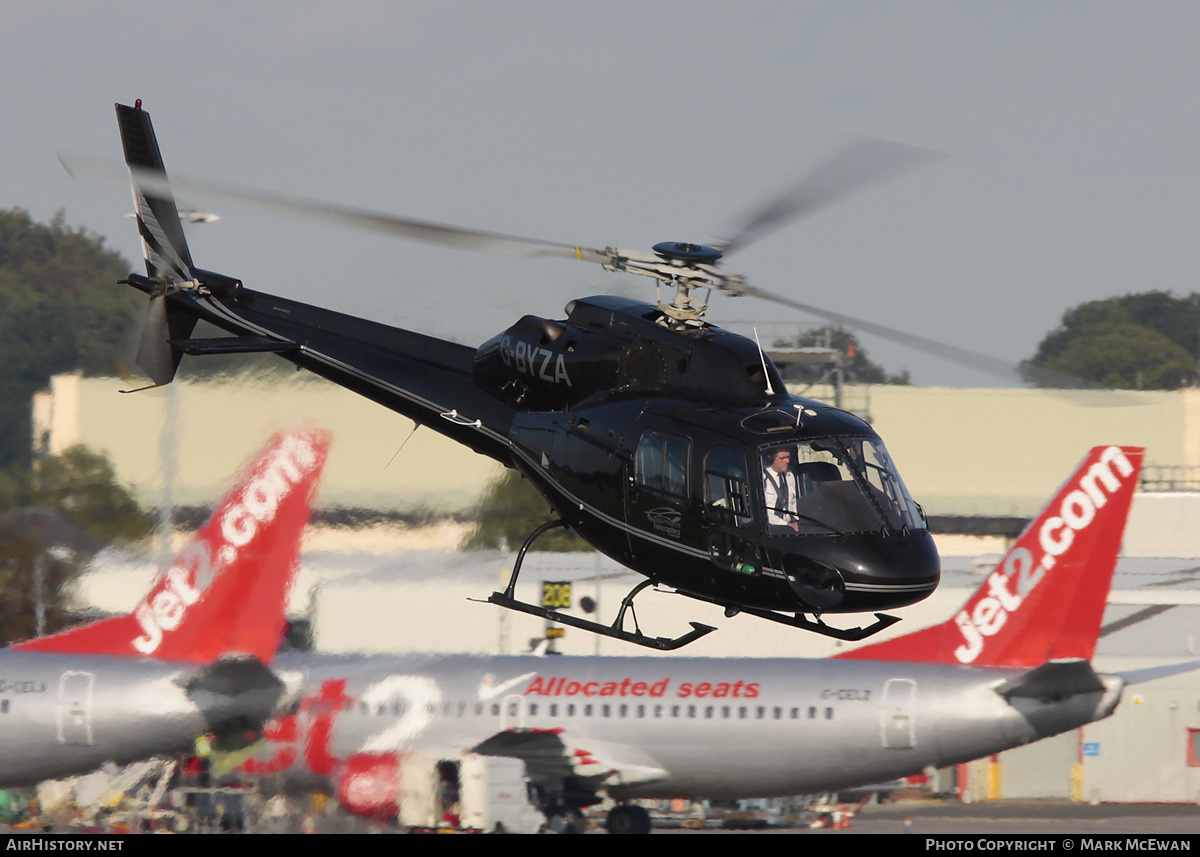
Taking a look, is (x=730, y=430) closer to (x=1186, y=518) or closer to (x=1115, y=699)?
(x=1115, y=699)

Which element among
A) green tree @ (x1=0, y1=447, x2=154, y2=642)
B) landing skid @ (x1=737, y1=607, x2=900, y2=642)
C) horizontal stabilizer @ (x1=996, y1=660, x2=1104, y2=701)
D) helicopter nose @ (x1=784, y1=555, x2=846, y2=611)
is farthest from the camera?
green tree @ (x1=0, y1=447, x2=154, y2=642)

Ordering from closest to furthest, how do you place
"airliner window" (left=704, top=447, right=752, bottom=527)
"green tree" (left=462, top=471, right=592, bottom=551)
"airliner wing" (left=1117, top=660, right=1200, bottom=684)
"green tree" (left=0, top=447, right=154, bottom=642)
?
"airliner window" (left=704, top=447, right=752, bottom=527), "green tree" (left=462, top=471, right=592, bottom=551), "airliner wing" (left=1117, top=660, right=1200, bottom=684), "green tree" (left=0, top=447, right=154, bottom=642)

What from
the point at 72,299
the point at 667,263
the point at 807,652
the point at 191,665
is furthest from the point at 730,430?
the point at 72,299

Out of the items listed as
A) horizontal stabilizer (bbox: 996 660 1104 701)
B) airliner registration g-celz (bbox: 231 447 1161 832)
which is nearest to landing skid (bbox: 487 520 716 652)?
airliner registration g-celz (bbox: 231 447 1161 832)

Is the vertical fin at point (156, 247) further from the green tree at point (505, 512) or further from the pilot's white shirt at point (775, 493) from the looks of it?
the green tree at point (505, 512)

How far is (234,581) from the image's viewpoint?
2353 centimetres

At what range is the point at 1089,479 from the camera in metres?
22.5

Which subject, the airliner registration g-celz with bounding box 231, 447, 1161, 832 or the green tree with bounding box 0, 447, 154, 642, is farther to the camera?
the green tree with bounding box 0, 447, 154, 642

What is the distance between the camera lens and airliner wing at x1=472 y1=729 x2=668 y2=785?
24156 mm

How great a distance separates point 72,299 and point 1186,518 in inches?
1305

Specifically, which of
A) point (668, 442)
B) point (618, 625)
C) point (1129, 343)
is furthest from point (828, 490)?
point (1129, 343)

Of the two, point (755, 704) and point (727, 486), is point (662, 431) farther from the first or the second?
point (755, 704)

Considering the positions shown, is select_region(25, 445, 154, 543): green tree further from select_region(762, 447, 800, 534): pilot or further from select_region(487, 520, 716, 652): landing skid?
select_region(762, 447, 800, 534): pilot

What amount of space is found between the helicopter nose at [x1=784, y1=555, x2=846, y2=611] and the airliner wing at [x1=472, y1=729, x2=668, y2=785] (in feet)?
42.4
